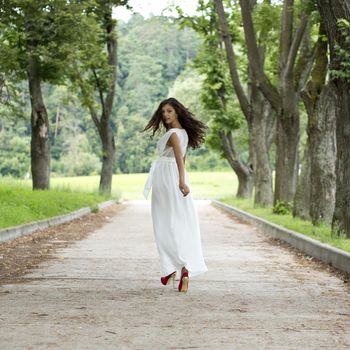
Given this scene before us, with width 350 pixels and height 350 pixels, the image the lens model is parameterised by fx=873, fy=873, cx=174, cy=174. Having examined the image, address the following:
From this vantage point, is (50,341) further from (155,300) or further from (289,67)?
(289,67)

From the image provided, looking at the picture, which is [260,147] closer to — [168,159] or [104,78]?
[104,78]

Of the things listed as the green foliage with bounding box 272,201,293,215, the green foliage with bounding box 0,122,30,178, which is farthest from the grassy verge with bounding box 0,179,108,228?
the green foliage with bounding box 0,122,30,178

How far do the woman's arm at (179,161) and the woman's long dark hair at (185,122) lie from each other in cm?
26

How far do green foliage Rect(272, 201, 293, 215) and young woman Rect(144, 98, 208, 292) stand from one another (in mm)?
14667

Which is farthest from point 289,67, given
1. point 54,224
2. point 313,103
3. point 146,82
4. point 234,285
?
point 146,82

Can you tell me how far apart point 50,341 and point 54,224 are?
1448 centimetres

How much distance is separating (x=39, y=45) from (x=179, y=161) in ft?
59.2

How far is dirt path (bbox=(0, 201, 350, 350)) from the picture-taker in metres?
6.35

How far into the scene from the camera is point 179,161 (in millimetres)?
9367

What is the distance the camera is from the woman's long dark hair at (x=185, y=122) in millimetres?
9572

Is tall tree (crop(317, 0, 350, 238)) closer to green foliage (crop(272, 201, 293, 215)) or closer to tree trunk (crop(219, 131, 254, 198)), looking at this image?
green foliage (crop(272, 201, 293, 215))

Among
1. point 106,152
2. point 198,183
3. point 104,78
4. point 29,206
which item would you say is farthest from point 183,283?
point 198,183

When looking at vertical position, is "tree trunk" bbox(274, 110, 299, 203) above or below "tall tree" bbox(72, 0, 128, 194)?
below

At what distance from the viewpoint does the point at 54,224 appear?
810 inches
